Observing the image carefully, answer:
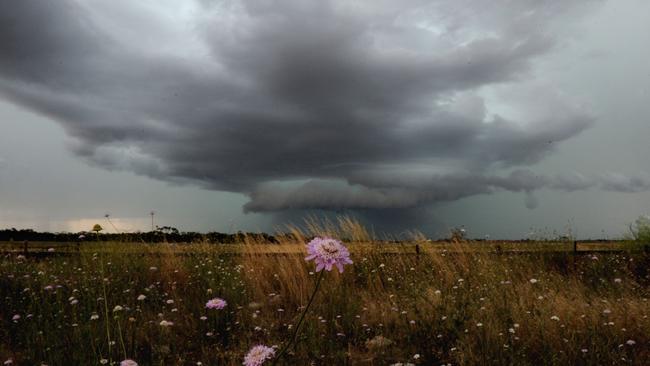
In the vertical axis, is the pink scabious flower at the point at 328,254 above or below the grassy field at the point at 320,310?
above

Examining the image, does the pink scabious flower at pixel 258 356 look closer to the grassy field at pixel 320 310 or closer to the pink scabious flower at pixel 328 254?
the pink scabious flower at pixel 328 254

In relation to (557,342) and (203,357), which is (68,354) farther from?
(557,342)

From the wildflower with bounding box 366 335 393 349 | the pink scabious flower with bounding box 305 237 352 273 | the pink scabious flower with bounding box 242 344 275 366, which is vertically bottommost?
the wildflower with bounding box 366 335 393 349

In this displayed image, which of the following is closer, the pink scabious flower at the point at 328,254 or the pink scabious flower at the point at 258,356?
the pink scabious flower at the point at 328,254

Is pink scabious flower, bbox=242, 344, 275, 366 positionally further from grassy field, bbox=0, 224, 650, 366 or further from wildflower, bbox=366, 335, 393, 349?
wildflower, bbox=366, 335, 393, 349

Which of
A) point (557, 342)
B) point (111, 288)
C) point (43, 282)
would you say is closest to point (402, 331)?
point (557, 342)

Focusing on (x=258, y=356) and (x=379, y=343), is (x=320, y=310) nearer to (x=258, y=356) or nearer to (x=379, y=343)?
(x=379, y=343)

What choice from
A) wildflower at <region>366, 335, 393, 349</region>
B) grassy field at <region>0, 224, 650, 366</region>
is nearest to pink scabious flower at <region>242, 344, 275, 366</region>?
grassy field at <region>0, 224, 650, 366</region>

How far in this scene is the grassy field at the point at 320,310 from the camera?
171 inches

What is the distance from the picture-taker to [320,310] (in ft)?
19.1

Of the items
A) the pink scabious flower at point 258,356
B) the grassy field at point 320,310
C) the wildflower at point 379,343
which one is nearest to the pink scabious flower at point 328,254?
the pink scabious flower at point 258,356

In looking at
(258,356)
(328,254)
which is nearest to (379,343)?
(258,356)

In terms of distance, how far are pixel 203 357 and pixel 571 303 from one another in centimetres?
451

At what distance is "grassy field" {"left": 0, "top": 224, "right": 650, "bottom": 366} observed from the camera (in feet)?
14.2
